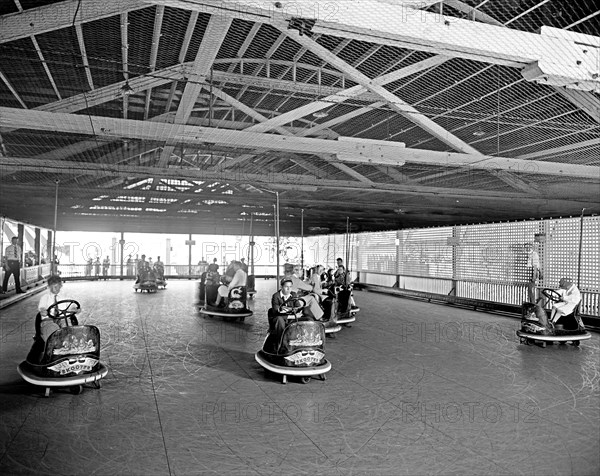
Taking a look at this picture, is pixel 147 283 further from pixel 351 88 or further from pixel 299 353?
pixel 351 88

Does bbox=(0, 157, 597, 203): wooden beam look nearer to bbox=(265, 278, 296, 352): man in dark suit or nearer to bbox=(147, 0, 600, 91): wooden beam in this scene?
bbox=(265, 278, 296, 352): man in dark suit

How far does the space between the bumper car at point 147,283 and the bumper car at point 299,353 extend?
11485 millimetres

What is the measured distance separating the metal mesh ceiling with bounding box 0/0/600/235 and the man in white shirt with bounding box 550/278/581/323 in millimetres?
2033

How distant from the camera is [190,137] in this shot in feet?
20.1

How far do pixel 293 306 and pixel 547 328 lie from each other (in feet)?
14.1

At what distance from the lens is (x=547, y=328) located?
779 cm

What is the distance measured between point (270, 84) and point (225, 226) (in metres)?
18.9

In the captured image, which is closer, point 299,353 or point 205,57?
point 205,57

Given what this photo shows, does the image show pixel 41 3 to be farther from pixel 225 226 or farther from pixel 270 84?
pixel 225 226

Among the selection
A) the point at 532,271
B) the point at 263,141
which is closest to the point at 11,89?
the point at 263,141

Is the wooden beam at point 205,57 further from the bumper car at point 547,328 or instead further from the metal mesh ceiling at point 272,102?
the bumper car at point 547,328

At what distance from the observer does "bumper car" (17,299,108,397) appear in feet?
16.1

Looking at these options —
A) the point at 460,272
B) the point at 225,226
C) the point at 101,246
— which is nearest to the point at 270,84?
the point at 460,272

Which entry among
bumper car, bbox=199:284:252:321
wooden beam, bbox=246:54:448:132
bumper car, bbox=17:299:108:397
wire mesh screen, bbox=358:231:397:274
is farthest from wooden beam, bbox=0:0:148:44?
wire mesh screen, bbox=358:231:397:274
